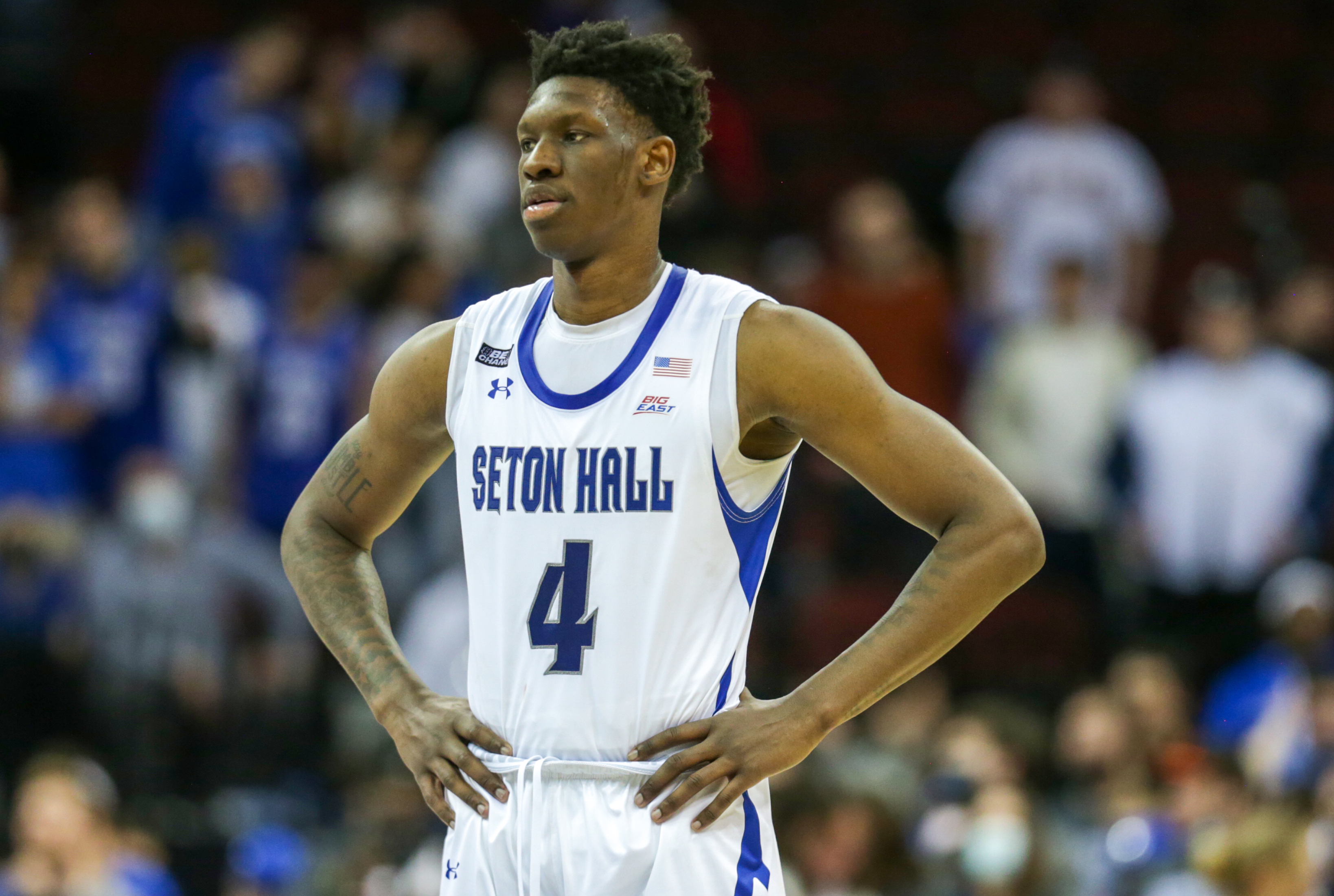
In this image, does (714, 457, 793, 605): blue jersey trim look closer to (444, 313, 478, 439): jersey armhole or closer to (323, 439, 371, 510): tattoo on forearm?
(444, 313, 478, 439): jersey armhole

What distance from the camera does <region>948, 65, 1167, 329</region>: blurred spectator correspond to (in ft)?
37.5

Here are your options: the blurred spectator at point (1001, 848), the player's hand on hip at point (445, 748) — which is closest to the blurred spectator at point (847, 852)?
the blurred spectator at point (1001, 848)

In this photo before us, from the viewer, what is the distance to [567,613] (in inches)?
150

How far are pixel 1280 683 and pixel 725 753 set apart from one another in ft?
19.4

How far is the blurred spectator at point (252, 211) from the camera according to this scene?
11.4 m

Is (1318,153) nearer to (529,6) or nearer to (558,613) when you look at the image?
(529,6)

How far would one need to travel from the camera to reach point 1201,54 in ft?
44.3

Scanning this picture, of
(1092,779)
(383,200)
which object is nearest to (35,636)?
(383,200)

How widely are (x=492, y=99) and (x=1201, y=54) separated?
5.39 m

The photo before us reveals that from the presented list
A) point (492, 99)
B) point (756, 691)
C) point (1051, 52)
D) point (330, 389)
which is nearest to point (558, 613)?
point (756, 691)

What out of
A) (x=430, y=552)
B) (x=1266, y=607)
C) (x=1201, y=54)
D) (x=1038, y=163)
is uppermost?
(x=1201, y=54)

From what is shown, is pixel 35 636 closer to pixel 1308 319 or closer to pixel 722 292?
pixel 722 292

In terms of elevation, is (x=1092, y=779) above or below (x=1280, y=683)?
below

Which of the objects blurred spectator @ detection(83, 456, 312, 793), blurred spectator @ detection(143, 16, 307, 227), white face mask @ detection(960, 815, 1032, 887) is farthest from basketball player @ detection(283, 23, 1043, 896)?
blurred spectator @ detection(143, 16, 307, 227)
